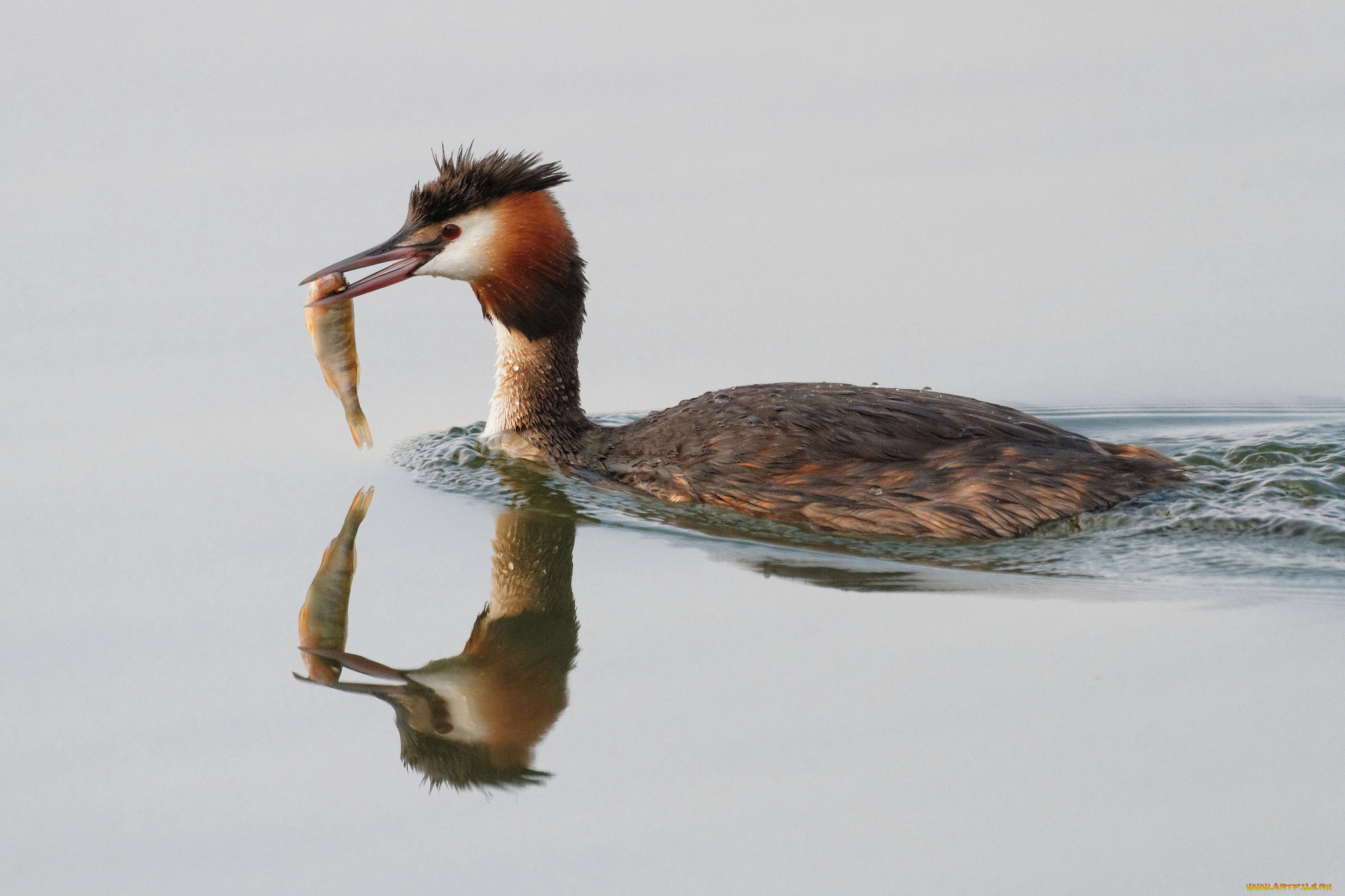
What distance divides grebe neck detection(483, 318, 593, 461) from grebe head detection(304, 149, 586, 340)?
75 mm

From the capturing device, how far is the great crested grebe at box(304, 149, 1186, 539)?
8117mm

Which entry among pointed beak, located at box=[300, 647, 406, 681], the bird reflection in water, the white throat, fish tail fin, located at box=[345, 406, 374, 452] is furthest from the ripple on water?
pointed beak, located at box=[300, 647, 406, 681]

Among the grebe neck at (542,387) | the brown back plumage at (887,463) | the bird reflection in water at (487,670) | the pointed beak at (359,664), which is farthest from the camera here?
the grebe neck at (542,387)

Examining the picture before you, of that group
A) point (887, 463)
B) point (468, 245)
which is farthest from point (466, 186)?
point (887, 463)

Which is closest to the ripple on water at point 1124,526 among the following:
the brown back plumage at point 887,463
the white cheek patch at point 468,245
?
the brown back plumage at point 887,463

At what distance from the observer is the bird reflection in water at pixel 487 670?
6164mm

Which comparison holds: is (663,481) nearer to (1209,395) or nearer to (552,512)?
(552,512)

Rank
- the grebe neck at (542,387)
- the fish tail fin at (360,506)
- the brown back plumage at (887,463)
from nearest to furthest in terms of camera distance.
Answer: the brown back plumage at (887,463), the fish tail fin at (360,506), the grebe neck at (542,387)

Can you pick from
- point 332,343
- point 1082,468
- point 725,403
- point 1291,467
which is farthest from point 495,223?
point 1291,467

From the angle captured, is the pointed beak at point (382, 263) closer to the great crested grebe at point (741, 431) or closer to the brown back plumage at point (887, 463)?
the great crested grebe at point (741, 431)

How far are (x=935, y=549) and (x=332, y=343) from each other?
3420mm

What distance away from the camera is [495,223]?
9148mm

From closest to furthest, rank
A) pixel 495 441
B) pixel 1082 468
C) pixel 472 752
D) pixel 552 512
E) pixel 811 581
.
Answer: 1. pixel 472 752
2. pixel 811 581
3. pixel 1082 468
4. pixel 552 512
5. pixel 495 441

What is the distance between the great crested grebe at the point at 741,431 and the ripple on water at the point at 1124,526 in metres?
0.11
